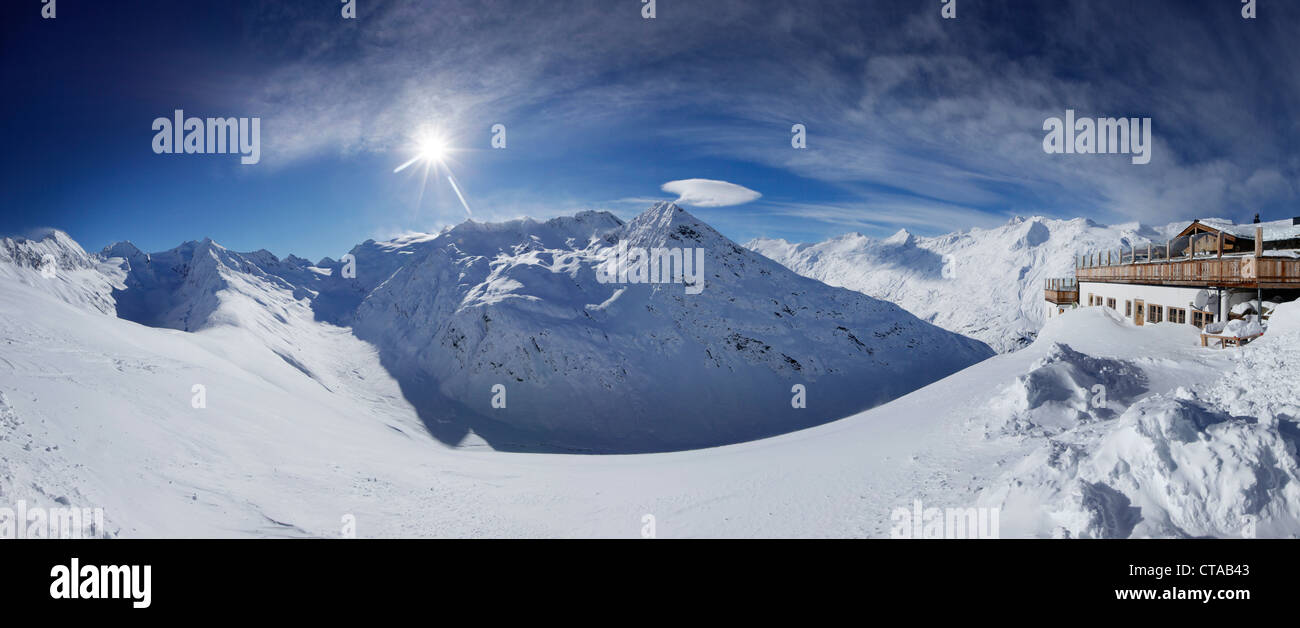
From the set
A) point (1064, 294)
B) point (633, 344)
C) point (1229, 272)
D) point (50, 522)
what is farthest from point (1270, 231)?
point (633, 344)

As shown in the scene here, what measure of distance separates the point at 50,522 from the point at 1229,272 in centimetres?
3137

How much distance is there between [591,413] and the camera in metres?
51.0

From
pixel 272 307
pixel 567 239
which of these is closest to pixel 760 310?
pixel 567 239

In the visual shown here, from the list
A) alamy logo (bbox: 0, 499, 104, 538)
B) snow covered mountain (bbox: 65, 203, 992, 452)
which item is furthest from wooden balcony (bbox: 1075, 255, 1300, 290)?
snow covered mountain (bbox: 65, 203, 992, 452)

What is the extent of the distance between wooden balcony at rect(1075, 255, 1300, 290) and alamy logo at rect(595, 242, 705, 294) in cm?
5148

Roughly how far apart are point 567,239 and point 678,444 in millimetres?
51316

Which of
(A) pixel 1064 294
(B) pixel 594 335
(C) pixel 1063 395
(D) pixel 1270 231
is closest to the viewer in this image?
(C) pixel 1063 395

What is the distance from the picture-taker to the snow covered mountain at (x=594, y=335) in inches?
1988

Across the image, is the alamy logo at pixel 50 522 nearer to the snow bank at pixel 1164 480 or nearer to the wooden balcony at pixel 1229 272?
the snow bank at pixel 1164 480

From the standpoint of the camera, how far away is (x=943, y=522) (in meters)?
7.11

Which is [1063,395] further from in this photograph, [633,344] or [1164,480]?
[633,344]
